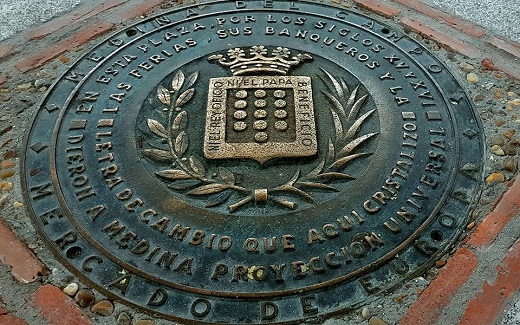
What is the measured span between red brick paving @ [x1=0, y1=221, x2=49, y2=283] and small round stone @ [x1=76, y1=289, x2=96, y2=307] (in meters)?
0.17

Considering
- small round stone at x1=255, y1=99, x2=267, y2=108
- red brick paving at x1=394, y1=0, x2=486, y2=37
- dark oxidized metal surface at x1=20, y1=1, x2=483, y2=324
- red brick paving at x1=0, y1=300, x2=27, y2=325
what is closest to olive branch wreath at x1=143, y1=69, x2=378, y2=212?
dark oxidized metal surface at x1=20, y1=1, x2=483, y2=324

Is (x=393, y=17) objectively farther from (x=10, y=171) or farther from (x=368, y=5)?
(x=10, y=171)

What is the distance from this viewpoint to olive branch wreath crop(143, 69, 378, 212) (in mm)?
1872

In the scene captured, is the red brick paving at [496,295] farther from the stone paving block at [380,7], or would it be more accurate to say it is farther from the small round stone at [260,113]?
the stone paving block at [380,7]

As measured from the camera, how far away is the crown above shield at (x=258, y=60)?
2324 millimetres

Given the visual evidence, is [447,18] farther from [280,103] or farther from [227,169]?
[227,169]

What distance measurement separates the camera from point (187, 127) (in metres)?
2.12

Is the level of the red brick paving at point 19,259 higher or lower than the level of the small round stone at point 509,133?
lower

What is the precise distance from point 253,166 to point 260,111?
0.28 metres

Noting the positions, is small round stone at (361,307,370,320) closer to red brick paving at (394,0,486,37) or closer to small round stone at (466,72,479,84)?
small round stone at (466,72,479,84)

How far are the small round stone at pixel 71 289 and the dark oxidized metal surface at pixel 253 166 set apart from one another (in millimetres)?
43

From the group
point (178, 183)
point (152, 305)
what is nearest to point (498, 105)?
point (178, 183)

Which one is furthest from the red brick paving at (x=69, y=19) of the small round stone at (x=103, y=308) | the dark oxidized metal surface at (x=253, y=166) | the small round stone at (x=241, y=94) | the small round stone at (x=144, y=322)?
the small round stone at (x=144, y=322)

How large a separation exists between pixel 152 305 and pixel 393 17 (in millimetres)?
1983
